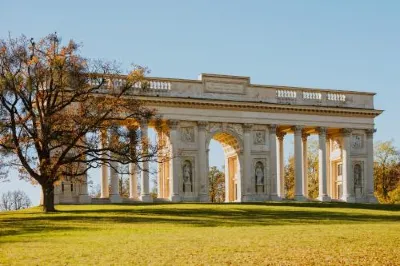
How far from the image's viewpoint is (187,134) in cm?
7312

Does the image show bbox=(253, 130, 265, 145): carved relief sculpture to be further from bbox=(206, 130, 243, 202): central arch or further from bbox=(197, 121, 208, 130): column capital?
bbox=(197, 121, 208, 130): column capital

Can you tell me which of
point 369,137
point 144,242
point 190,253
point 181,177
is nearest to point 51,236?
point 144,242

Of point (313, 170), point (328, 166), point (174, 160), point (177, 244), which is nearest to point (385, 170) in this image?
point (313, 170)

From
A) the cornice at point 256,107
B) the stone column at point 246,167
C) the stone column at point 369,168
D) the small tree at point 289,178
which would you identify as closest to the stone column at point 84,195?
the cornice at point 256,107

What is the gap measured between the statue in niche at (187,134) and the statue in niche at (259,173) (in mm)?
8392

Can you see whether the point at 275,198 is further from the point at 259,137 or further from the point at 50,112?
the point at 50,112

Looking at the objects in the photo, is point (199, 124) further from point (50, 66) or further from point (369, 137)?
point (50, 66)

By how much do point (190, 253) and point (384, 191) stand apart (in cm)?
8510

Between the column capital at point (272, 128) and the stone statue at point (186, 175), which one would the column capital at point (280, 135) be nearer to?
the column capital at point (272, 128)

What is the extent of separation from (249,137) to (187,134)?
22.8ft

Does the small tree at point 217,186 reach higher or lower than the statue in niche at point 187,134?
lower

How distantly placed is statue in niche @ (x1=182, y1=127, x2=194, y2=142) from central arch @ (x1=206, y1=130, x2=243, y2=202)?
74.4 inches

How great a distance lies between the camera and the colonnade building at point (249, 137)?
71.4 m

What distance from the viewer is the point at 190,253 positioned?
22156mm
